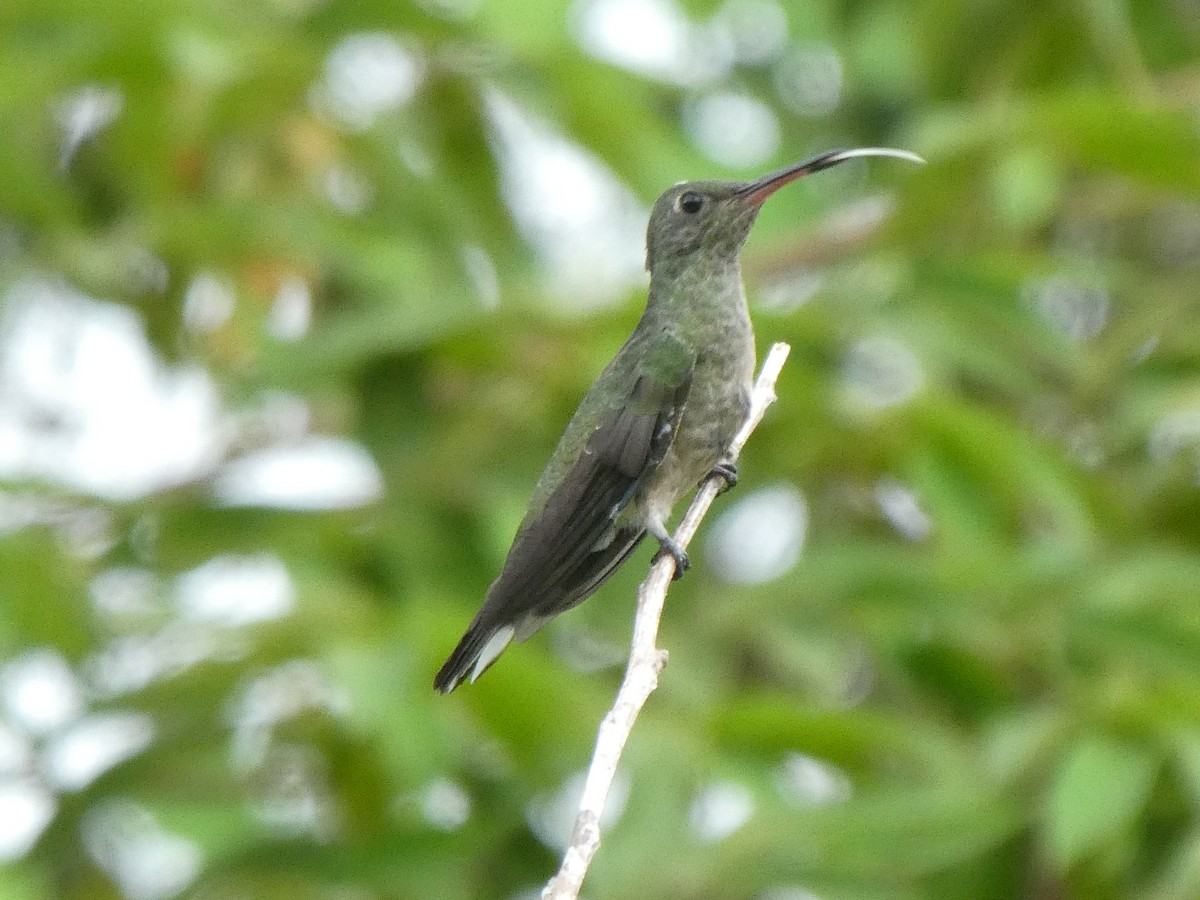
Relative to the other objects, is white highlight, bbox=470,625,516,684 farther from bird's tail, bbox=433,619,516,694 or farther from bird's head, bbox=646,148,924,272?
bird's head, bbox=646,148,924,272

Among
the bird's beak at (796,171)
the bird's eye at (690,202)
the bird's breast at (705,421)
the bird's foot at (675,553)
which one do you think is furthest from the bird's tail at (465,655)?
the bird's eye at (690,202)

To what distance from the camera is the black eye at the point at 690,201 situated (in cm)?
384

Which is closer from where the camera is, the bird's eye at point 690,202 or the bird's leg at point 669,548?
the bird's leg at point 669,548

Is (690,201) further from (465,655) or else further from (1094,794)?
(1094,794)

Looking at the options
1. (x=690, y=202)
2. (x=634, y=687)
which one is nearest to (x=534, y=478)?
(x=690, y=202)

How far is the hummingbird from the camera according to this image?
3.10 meters

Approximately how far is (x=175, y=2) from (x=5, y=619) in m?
1.62

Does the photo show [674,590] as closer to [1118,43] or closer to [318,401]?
[318,401]

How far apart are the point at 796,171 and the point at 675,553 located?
2.38 ft

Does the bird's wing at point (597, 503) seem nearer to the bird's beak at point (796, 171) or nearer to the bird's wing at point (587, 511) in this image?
the bird's wing at point (587, 511)

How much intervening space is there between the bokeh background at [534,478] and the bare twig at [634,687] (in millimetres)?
712

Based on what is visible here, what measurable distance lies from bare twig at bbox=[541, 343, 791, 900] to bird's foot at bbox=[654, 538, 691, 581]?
1 centimetres

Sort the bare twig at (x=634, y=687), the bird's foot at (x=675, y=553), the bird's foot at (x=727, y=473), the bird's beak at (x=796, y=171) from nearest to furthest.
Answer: the bare twig at (x=634, y=687) < the bird's foot at (x=675, y=553) < the bird's beak at (x=796, y=171) < the bird's foot at (x=727, y=473)

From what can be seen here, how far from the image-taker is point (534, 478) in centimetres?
462
